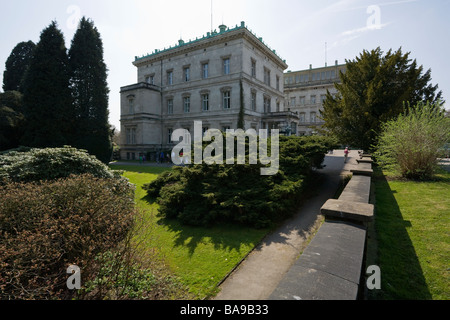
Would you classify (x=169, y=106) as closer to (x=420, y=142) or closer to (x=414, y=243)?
(x=420, y=142)

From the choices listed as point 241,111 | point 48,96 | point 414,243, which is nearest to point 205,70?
point 241,111

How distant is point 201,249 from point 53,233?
294 centimetres

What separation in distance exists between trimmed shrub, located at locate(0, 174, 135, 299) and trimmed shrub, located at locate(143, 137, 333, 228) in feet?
6.12

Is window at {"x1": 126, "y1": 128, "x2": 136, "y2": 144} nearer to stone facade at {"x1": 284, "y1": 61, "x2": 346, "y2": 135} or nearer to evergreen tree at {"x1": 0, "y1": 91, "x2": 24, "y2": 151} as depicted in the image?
evergreen tree at {"x1": 0, "y1": 91, "x2": 24, "y2": 151}

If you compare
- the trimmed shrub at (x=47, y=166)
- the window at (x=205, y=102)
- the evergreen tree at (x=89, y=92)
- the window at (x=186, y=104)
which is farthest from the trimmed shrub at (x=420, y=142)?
the window at (x=186, y=104)

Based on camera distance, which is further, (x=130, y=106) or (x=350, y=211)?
(x=130, y=106)

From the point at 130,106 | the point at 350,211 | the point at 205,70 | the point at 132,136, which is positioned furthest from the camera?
the point at 130,106

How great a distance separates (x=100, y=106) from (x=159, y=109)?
10.1m

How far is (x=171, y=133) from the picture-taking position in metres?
34.0

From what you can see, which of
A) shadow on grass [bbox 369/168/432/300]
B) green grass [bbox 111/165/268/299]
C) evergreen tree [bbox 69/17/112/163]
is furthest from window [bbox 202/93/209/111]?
shadow on grass [bbox 369/168/432/300]

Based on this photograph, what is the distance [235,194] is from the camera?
652 cm

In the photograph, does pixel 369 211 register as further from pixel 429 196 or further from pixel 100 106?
pixel 100 106

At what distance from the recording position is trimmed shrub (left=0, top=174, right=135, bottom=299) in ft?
10.9

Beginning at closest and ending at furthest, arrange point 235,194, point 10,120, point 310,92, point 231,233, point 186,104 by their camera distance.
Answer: point 231,233 → point 235,194 → point 10,120 → point 186,104 → point 310,92
